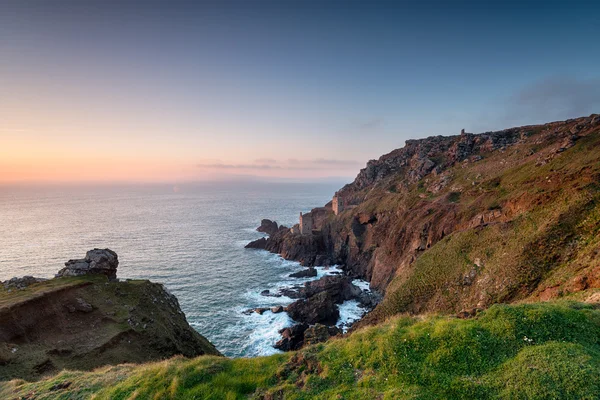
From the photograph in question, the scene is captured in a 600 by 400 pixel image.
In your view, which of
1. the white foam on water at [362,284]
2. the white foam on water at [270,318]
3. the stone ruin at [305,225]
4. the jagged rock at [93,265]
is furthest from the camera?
the stone ruin at [305,225]

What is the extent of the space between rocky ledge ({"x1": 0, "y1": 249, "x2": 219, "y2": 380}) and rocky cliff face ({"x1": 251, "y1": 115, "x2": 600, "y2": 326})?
27172 millimetres

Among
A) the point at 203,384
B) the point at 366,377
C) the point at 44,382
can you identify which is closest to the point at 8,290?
the point at 44,382

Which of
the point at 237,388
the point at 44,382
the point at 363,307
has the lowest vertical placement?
the point at 363,307

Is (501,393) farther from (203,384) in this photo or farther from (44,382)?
(44,382)

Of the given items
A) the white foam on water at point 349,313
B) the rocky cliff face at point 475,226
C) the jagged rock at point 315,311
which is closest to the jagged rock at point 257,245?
the rocky cliff face at point 475,226

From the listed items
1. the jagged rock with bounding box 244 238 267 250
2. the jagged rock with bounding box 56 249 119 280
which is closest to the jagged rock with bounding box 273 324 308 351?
the jagged rock with bounding box 56 249 119 280

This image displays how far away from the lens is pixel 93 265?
113ft

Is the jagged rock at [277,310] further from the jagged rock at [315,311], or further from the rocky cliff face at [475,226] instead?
the rocky cliff face at [475,226]

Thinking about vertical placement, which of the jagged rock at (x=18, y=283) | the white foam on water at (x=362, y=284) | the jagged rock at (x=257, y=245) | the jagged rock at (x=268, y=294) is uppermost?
the jagged rock at (x=18, y=283)

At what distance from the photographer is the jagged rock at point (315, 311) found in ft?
153

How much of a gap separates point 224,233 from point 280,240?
34.3 metres

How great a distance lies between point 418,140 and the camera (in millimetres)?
123312

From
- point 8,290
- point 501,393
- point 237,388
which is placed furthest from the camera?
point 8,290

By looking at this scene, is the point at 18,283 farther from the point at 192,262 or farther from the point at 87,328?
the point at 192,262
